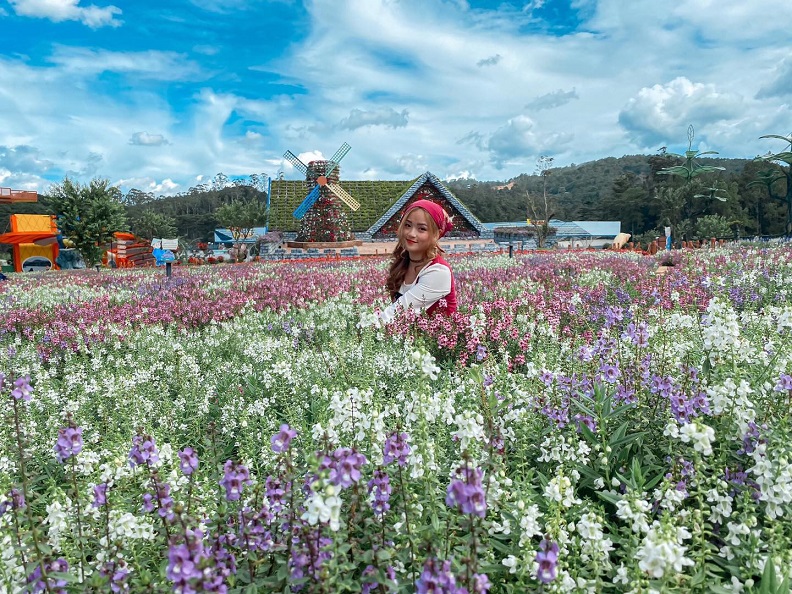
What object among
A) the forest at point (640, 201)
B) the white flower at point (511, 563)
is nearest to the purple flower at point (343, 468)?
the white flower at point (511, 563)

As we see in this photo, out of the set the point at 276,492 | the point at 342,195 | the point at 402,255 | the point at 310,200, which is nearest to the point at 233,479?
the point at 276,492

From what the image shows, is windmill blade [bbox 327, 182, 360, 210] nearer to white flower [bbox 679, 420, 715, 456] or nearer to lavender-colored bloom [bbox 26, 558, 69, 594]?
lavender-colored bloom [bbox 26, 558, 69, 594]

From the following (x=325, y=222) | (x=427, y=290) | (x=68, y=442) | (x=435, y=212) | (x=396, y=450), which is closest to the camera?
(x=396, y=450)

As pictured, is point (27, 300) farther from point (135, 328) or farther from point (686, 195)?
point (686, 195)

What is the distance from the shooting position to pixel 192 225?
9769 cm

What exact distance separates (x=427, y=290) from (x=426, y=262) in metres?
0.44

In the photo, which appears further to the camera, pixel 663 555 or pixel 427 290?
pixel 427 290

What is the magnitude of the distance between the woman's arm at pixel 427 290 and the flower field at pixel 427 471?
38 cm

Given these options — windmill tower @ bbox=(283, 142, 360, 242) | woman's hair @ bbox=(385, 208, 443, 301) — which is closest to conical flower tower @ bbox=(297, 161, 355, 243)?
windmill tower @ bbox=(283, 142, 360, 242)

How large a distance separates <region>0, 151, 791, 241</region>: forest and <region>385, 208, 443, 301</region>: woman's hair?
4080 cm

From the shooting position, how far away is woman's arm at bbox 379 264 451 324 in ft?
22.6

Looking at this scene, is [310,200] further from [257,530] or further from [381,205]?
[257,530]

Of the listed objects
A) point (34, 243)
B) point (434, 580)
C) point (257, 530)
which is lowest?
point (257, 530)

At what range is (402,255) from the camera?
7.51m
